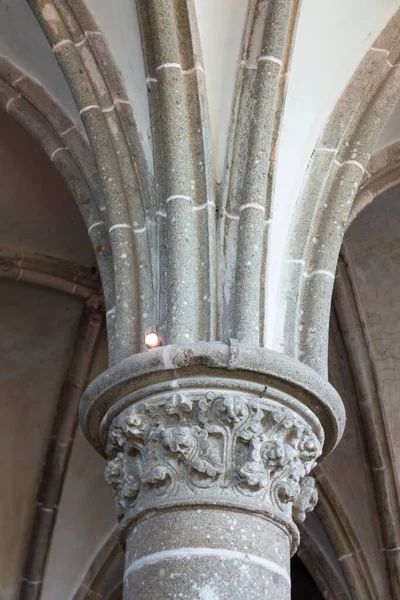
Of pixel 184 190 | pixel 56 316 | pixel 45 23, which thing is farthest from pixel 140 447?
pixel 56 316

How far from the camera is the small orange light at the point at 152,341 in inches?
178

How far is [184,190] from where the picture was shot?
4793 mm

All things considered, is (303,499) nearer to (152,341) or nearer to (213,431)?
(213,431)

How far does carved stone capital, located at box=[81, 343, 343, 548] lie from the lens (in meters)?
4.10

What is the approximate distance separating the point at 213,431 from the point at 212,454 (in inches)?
3.8

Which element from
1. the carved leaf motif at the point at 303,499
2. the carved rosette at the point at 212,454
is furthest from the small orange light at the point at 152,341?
the carved leaf motif at the point at 303,499

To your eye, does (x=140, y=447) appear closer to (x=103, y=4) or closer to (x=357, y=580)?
(x=103, y=4)

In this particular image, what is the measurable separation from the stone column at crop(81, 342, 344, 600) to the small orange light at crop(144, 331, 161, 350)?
0.15 metres

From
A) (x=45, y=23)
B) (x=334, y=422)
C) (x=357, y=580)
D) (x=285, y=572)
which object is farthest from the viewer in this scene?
(x=357, y=580)

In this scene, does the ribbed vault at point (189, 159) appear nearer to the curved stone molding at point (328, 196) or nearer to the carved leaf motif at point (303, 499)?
the curved stone molding at point (328, 196)

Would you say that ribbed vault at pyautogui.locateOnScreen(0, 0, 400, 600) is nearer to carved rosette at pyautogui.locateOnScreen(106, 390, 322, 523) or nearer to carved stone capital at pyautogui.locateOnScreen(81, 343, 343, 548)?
carved stone capital at pyautogui.locateOnScreen(81, 343, 343, 548)

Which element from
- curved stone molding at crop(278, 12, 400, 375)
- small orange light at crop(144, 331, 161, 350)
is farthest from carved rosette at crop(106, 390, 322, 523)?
curved stone molding at crop(278, 12, 400, 375)

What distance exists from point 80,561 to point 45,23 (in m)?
4.58

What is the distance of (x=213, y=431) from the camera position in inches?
164
